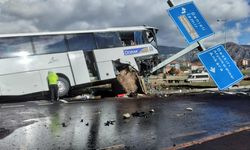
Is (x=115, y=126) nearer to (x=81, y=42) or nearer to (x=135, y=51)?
(x=81, y=42)

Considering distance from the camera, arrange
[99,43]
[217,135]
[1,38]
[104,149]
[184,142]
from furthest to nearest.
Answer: [99,43] < [1,38] < [217,135] < [184,142] < [104,149]

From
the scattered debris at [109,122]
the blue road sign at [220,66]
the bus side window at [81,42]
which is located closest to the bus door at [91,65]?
the bus side window at [81,42]

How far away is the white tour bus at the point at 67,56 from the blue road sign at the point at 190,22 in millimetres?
7929

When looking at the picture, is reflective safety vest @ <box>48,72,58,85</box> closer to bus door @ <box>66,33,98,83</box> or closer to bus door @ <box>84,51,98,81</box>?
bus door @ <box>66,33,98,83</box>

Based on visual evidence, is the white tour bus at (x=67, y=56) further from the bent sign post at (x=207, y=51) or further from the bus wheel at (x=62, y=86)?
the bent sign post at (x=207, y=51)

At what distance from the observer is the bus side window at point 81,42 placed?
2058 cm

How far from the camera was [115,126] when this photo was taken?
9.36 m

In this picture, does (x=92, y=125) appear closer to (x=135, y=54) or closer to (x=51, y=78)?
(x=51, y=78)

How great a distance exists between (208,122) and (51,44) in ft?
39.2

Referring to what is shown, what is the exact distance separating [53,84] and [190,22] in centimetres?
781

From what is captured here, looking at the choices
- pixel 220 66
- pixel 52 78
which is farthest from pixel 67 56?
pixel 220 66

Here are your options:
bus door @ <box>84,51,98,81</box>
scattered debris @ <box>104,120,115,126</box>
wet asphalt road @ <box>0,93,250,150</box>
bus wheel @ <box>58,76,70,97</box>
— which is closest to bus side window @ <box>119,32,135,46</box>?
bus door @ <box>84,51,98,81</box>

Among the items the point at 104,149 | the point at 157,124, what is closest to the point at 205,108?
the point at 157,124

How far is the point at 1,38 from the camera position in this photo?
731 inches
